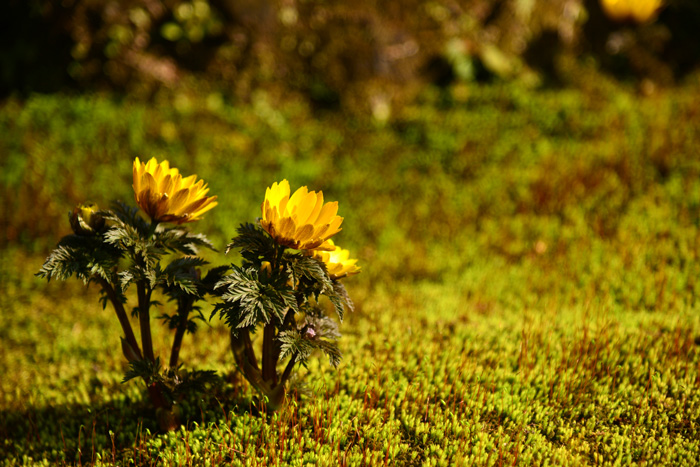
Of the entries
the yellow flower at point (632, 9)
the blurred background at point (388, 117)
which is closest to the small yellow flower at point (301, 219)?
the blurred background at point (388, 117)

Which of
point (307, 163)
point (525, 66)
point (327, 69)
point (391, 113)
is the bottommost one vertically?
point (307, 163)

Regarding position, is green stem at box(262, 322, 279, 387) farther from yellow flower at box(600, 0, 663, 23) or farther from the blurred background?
yellow flower at box(600, 0, 663, 23)

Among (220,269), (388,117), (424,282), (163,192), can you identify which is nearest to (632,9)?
(388,117)

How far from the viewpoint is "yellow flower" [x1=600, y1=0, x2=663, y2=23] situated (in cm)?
730

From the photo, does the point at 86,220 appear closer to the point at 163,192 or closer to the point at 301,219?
the point at 163,192

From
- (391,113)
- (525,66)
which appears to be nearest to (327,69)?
(391,113)

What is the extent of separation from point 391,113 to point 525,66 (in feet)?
7.34

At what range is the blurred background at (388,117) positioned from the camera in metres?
5.60

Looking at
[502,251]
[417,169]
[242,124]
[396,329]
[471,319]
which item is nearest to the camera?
[396,329]

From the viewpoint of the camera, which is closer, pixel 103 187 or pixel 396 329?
pixel 396 329

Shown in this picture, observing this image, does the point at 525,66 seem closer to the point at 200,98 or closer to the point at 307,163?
the point at 307,163

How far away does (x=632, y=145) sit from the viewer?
19.9 feet

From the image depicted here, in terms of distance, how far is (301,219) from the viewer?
2.32 m

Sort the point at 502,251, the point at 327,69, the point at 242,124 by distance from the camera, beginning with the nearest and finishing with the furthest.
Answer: the point at 502,251
the point at 242,124
the point at 327,69
